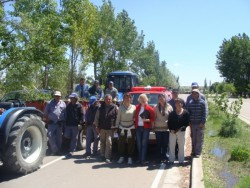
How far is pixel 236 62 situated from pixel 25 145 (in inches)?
3274

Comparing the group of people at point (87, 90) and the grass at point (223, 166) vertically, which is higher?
the group of people at point (87, 90)

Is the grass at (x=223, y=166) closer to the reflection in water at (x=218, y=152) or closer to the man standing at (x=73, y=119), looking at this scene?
the reflection in water at (x=218, y=152)

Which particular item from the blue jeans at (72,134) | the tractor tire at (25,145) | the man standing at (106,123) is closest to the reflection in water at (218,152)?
the man standing at (106,123)

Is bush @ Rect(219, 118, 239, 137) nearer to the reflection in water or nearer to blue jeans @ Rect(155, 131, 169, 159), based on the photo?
the reflection in water

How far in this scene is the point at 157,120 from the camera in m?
8.99

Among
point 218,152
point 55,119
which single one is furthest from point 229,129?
point 55,119

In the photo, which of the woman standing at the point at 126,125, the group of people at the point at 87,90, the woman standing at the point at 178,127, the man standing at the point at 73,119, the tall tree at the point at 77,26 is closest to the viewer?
the woman standing at the point at 178,127

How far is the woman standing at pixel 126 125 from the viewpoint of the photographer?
351 inches

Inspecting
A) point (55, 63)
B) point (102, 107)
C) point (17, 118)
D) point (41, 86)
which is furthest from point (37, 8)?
point (17, 118)

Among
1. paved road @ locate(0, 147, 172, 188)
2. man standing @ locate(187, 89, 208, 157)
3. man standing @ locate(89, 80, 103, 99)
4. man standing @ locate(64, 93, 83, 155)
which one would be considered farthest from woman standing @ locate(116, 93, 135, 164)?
man standing @ locate(89, 80, 103, 99)

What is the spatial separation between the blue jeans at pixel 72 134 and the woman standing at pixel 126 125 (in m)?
1.38

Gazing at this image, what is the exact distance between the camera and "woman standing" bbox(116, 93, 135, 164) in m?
8.92

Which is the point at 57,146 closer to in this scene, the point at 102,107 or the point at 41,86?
→ the point at 102,107

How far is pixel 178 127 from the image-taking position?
8.63 metres
